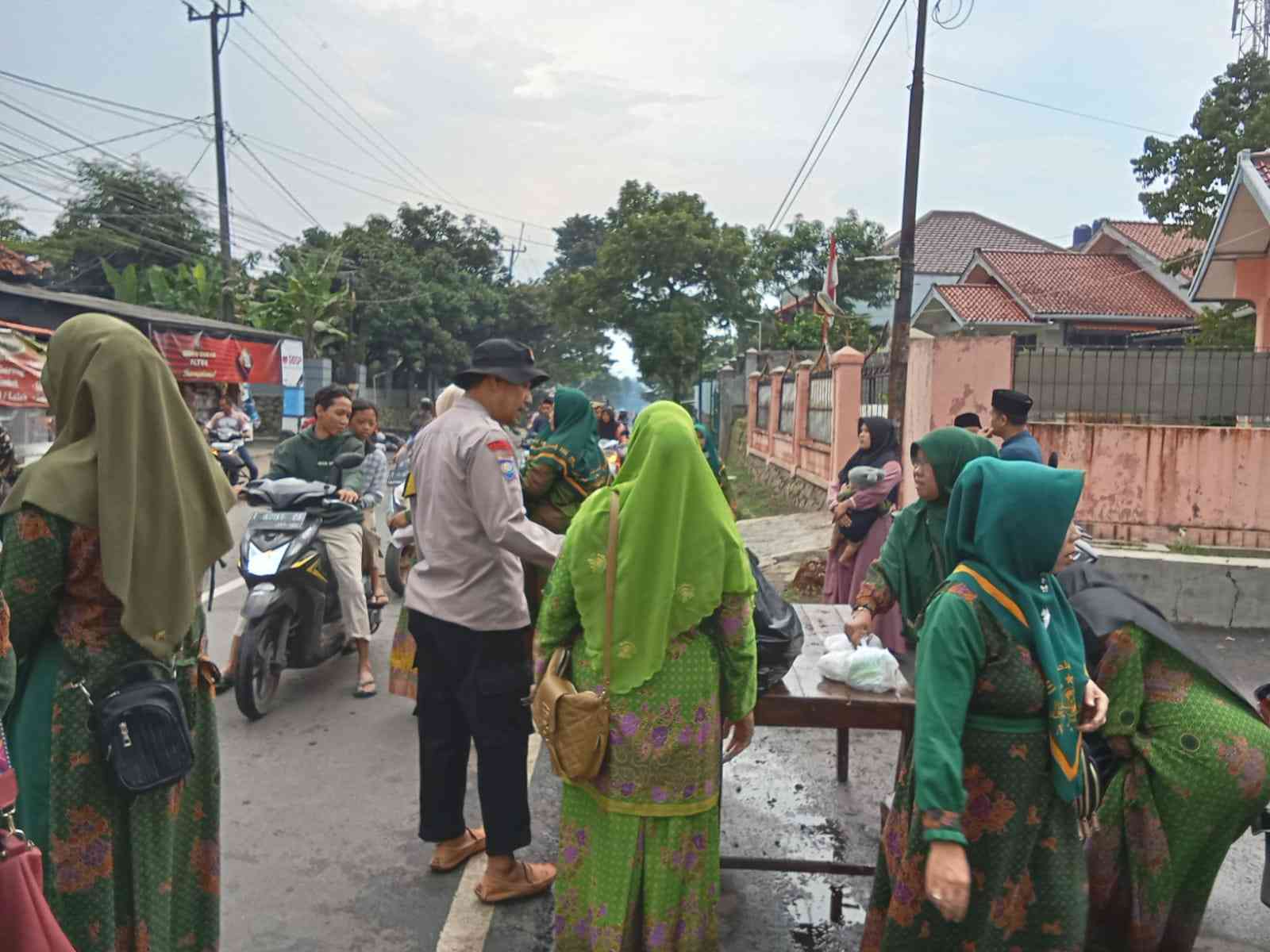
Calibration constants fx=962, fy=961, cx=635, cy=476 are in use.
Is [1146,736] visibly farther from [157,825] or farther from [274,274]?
[274,274]

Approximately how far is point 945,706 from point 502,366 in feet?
6.57

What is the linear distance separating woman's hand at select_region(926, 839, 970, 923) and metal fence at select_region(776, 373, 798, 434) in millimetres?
13891

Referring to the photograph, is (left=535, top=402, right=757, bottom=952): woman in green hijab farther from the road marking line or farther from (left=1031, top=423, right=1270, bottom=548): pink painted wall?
(left=1031, top=423, right=1270, bottom=548): pink painted wall

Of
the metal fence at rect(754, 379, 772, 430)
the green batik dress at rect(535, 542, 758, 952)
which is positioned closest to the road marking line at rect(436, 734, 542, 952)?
the green batik dress at rect(535, 542, 758, 952)

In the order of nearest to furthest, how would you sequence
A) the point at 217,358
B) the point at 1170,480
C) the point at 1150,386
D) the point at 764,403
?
the point at 1170,480 < the point at 1150,386 < the point at 764,403 < the point at 217,358

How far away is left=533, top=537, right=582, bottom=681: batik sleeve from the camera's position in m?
2.61


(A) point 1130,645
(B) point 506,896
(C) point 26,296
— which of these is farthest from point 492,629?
(C) point 26,296

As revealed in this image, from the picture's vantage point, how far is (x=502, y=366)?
138 inches

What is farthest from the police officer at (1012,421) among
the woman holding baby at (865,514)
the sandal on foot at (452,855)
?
the sandal on foot at (452,855)

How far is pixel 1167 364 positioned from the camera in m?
8.27

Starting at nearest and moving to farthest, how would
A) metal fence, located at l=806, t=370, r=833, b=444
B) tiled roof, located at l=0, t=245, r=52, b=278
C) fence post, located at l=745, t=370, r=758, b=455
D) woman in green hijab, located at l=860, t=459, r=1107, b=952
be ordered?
woman in green hijab, located at l=860, t=459, r=1107, b=952 → metal fence, located at l=806, t=370, r=833, b=444 → tiled roof, located at l=0, t=245, r=52, b=278 → fence post, located at l=745, t=370, r=758, b=455

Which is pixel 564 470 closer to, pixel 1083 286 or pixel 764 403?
pixel 764 403

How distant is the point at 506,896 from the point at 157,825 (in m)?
1.35

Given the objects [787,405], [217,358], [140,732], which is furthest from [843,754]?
[217,358]
